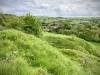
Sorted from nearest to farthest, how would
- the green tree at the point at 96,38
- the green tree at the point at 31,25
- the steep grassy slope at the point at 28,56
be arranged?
the steep grassy slope at the point at 28,56 < the green tree at the point at 31,25 < the green tree at the point at 96,38

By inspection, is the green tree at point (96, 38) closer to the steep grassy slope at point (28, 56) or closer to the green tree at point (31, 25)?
the green tree at point (31, 25)

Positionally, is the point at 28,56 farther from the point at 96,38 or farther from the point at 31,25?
the point at 96,38

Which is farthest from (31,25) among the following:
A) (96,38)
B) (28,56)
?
(96,38)

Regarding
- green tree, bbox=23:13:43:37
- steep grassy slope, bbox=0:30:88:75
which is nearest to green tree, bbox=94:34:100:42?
green tree, bbox=23:13:43:37

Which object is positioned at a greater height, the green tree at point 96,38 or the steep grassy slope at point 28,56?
the steep grassy slope at point 28,56

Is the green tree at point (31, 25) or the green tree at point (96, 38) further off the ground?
the green tree at point (31, 25)

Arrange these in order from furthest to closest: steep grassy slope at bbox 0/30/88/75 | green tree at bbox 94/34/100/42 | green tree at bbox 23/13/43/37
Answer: green tree at bbox 94/34/100/42
green tree at bbox 23/13/43/37
steep grassy slope at bbox 0/30/88/75

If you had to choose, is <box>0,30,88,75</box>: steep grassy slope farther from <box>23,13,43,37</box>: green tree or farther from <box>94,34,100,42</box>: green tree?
<box>94,34,100,42</box>: green tree

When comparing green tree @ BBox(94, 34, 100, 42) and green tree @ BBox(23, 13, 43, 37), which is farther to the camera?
green tree @ BBox(94, 34, 100, 42)

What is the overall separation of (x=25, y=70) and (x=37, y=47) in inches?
154

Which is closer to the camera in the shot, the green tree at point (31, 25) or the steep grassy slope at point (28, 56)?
the steep grassy slope at point (28, 56)

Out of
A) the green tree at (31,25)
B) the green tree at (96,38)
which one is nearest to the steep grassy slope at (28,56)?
the green tree at (31,25)

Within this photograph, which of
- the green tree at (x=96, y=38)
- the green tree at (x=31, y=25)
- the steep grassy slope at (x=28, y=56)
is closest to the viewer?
the steep grassy slope at (x=28, y=56)

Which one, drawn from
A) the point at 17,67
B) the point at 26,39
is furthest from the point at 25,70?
the point at 26,39
